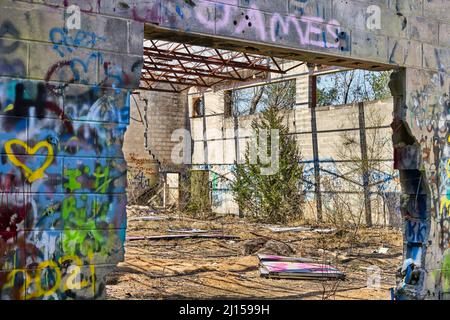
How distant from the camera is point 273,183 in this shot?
808 inches

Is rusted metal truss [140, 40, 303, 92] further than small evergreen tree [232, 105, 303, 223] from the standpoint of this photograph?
No

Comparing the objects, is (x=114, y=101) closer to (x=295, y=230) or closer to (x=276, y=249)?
(x=276, y=249)

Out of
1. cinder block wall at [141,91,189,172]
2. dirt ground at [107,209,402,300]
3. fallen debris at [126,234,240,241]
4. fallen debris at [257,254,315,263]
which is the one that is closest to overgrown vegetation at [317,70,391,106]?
cinder block wall at [141,91,189,172]

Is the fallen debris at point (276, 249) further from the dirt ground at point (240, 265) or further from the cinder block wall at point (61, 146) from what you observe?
the cinder block wall at point (61, 146)

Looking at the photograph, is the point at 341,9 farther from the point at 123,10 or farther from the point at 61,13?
the point at 61,13

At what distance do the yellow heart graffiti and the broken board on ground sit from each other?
5.87m

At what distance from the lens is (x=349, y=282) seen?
9977 millimetres

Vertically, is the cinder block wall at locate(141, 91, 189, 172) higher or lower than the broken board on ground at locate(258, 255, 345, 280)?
higher

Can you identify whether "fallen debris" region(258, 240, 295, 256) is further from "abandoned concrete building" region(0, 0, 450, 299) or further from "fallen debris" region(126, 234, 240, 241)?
"abandoned concrete building" region(0, 0, 450, 299)

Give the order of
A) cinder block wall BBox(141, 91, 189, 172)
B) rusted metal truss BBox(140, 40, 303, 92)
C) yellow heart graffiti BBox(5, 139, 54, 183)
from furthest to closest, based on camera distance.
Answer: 1. cinder block wall BBox(141, 91, 189, 172)
2. rusted metal truss BBox(140, 40, 303, 92)
3. yellow heart graffiti BBox(5, 139, 54, 183)

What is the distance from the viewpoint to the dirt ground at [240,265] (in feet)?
29.1

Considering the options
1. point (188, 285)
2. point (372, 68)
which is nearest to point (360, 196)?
point (188, 285)

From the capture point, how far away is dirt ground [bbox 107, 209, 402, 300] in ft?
29.1

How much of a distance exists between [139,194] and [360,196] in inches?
458
